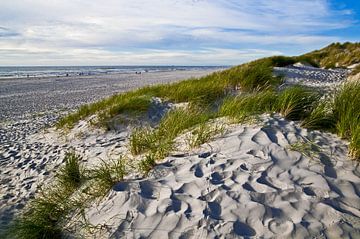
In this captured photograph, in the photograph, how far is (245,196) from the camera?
10.2 feet

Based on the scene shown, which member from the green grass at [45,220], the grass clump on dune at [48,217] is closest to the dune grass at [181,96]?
the grass clump on dune at [48,217]

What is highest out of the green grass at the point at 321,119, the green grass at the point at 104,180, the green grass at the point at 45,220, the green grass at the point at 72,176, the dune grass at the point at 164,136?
the green grass at the point at 321,119

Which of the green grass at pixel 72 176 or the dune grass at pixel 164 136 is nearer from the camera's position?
the green grass at pixel 72 176

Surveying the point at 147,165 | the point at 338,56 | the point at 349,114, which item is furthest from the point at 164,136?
the point at 338,56

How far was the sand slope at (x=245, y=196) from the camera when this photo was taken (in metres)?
2.79

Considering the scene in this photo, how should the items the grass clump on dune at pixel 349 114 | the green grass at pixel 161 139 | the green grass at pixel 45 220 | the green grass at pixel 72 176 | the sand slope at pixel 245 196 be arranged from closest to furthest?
1. the sand slope at pixel 245 196
2. the green grass at pixel 45 220
3. the grass clump on dune at pixel 349 114
4. the green grass at pixel 161 139
5. the green grass at pixel 72 176

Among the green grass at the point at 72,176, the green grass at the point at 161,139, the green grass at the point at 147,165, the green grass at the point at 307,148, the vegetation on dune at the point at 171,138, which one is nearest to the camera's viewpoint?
the vegetation on dune at the point at 171,138

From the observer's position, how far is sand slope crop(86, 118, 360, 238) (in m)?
2.79

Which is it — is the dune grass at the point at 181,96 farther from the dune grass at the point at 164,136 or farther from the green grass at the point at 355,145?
the green grass at the point at 355,145

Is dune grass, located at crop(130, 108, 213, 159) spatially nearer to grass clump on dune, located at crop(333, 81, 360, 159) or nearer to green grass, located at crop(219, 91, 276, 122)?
green grass, located at crop(219, 91, 276, 122)

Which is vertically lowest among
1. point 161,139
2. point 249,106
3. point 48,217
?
point 48,217

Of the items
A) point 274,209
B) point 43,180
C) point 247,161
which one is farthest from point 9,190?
point 274,209

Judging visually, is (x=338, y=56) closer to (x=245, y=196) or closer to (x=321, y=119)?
(x=321, y=119)

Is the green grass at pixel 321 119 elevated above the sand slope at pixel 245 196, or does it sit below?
above
